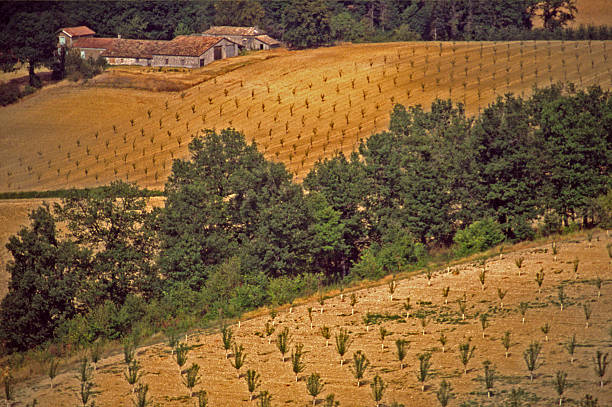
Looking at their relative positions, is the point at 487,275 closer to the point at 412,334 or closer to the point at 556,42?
the point at 412,334

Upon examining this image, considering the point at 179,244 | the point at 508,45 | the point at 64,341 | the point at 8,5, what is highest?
the point at 8,5

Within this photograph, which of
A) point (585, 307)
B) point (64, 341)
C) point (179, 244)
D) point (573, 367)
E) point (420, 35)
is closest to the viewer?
point (573, 367)

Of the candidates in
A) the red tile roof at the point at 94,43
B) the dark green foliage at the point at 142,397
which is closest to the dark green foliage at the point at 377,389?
the dark green foliage at the point at 142,397

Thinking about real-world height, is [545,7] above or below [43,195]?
above

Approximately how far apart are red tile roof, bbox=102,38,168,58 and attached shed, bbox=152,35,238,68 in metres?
0.83

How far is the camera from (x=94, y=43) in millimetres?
99812

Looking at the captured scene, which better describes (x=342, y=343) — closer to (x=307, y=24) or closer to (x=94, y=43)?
(x=307, y=24)

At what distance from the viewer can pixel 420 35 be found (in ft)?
335

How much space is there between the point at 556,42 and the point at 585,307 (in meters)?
56.8

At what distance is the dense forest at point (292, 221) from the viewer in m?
37.5

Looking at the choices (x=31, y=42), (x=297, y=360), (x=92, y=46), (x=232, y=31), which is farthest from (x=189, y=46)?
(x=297, y=360)

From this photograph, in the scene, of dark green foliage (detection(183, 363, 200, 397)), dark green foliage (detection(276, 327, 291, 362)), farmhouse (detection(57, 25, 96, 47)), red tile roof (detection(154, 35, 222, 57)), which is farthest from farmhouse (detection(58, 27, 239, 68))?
dark green foliage (detection(183, 363, 200, 397))

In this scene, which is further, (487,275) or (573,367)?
(487,275)

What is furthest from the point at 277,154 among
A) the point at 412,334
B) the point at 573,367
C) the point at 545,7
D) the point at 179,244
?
the point at 545,7
